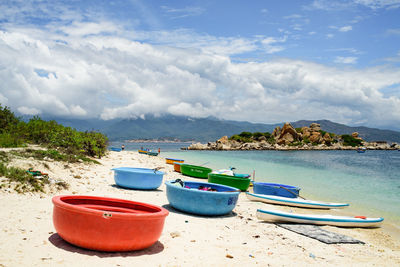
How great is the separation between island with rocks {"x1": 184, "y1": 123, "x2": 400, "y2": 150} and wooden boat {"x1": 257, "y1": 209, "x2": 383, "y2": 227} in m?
82.5

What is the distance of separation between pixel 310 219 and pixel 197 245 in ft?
17.5

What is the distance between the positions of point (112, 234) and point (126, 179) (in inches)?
311

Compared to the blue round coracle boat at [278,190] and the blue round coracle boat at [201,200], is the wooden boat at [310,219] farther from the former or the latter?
the blue round coracle boat at [278,190]

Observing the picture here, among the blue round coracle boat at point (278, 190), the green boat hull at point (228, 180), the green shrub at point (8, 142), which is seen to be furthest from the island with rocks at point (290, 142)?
the blue round coracle boat at point (278, 190)

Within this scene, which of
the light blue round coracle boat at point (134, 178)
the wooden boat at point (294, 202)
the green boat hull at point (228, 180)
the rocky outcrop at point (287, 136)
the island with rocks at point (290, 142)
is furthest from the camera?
the rocky outcrop at point (287, 136)

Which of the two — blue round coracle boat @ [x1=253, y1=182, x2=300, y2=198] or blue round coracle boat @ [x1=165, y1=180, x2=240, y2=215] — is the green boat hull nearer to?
blue round coracle boat @ [x1=253, y1=182, x2=300, y2=198]

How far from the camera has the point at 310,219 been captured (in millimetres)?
10125

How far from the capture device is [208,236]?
739 cm

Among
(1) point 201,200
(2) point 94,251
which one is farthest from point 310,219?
(2) point 94,251

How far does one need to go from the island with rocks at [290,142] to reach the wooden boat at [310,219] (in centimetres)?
8255

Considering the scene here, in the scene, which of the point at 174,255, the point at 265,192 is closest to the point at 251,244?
the point at 174,255

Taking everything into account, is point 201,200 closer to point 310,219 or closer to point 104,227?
point 310,219

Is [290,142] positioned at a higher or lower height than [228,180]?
higher

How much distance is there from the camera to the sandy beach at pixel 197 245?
202 inches
